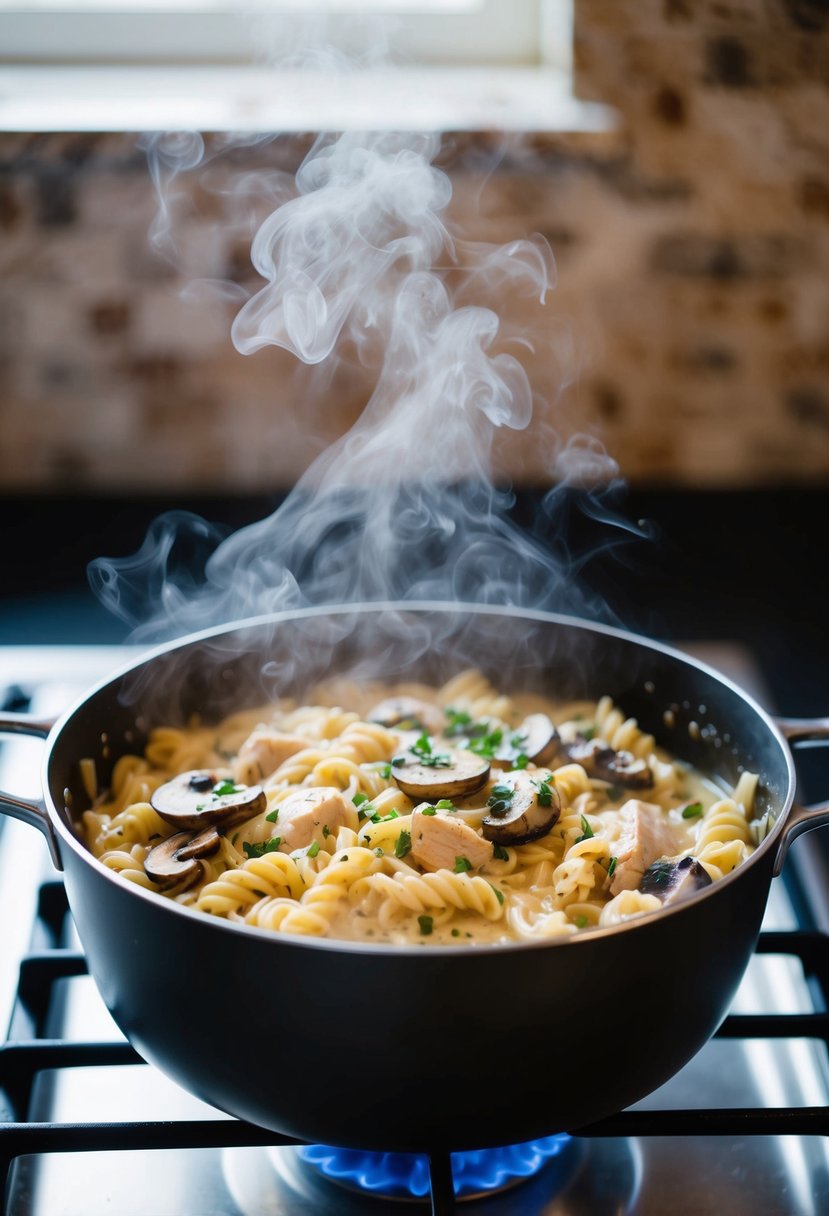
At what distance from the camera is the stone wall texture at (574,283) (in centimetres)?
323

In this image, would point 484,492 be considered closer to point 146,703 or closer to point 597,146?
point 597,146

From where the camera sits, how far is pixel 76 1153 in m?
1.54

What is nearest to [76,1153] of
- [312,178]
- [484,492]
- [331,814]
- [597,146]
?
[331,814]

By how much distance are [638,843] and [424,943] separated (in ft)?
1.30

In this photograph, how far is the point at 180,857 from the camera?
175cm

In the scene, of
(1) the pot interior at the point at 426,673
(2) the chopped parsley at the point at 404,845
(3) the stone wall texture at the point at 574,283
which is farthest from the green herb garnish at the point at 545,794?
(3) the stone wall texture at the point at 574,283

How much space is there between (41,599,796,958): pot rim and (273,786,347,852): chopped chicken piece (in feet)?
0.86

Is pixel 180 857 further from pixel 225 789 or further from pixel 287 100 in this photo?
pixel 287 100

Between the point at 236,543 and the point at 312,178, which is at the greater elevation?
the point at 312,178

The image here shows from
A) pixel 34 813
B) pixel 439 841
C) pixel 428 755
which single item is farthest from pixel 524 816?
pixel 34 813

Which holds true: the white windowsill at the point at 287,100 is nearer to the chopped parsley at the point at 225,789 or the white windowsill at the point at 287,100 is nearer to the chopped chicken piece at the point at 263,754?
the chopped chicken piece at the point at 263,754

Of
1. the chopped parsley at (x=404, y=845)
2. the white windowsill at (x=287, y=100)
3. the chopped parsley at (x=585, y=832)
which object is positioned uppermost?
the white windowsill at (x=287, y=100)

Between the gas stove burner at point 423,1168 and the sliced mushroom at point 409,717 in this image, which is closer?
the gas stove burner at point 423,1168

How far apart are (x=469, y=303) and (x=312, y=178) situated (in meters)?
0.56
